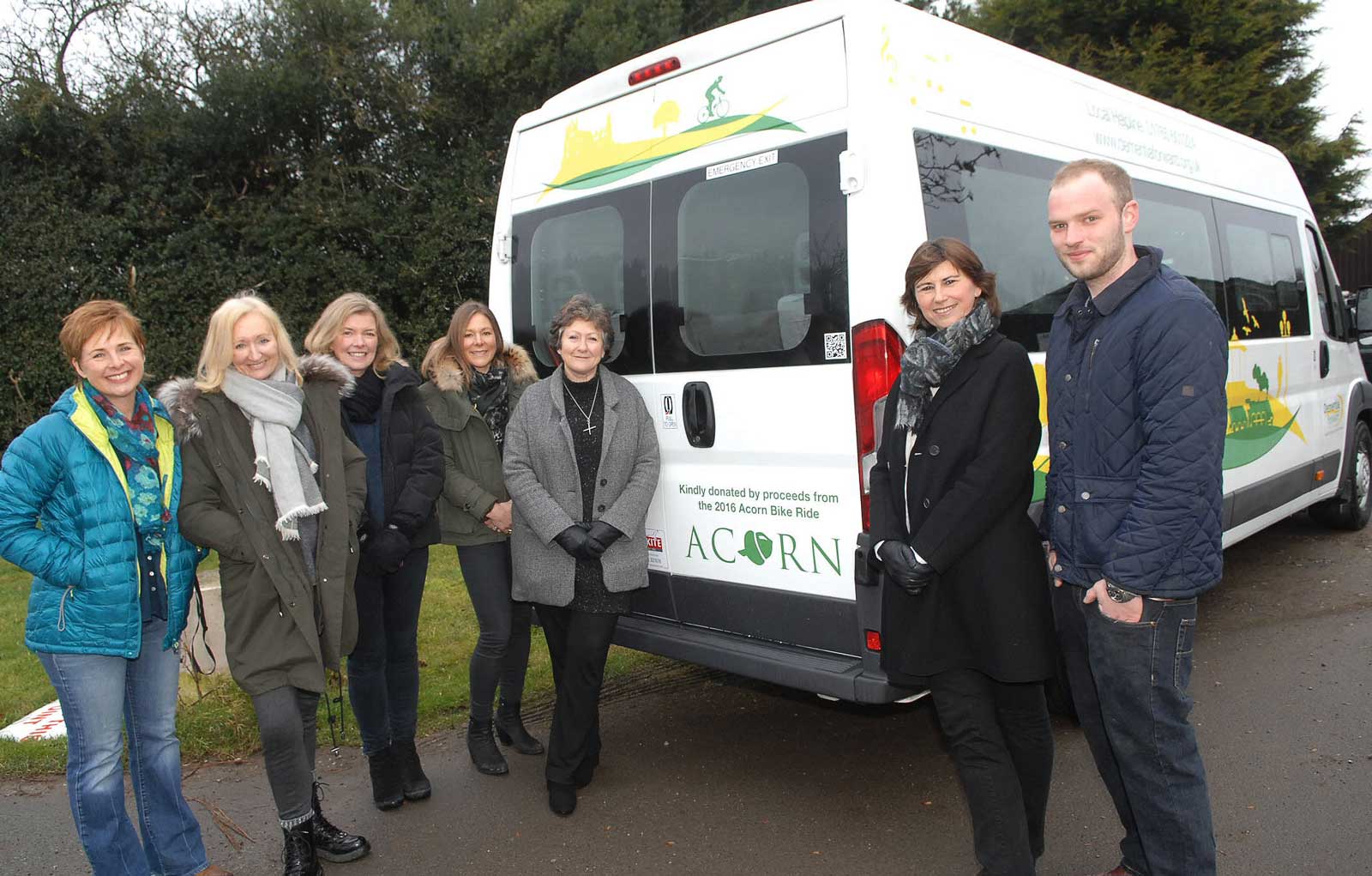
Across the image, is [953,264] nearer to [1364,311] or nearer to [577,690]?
[577,690]

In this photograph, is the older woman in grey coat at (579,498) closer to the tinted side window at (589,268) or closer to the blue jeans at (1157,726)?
the tinted side window at (589,268)

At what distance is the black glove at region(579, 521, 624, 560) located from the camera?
3629 millimetres

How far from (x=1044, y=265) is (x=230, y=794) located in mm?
3756

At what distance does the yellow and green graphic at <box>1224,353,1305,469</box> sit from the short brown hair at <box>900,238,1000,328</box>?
2.70m

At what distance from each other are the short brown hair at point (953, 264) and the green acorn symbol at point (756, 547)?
1.07m

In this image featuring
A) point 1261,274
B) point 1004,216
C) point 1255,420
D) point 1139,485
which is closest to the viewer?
point 1139,485

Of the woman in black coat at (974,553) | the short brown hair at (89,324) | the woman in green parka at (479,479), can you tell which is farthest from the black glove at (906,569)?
the short brown hair at (89,324)

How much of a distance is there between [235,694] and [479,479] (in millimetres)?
1851

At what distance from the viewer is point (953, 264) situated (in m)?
2.89

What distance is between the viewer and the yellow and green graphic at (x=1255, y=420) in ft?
17.2

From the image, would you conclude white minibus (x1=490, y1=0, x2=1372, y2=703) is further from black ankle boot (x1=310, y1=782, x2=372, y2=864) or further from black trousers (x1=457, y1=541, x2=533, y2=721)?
black ankle boot (x1=310, y1=782, x2=372, y2=864)

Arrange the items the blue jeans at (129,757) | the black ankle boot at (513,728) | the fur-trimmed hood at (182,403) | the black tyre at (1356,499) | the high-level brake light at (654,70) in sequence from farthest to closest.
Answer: the black tyre at (1356,499) < the black ankle boot at (513,728) < the high-level brake light at (654,70) < the fur-trimmed hood at (182,403) < the blue jeans at (129,757)

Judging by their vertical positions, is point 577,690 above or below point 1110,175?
below

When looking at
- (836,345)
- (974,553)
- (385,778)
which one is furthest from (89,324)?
(974,553)
